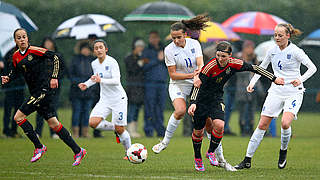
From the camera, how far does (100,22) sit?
14.5 meters

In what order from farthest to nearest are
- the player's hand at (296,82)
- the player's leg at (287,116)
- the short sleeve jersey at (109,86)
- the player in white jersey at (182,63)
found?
the short sleeve jersey at (109,86), the player in white jersey at (182,63), the player's leg at (287,116), the player's hand at (296,82)

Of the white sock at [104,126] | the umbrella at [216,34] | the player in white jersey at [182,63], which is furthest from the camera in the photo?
the umbrella at [216,34]

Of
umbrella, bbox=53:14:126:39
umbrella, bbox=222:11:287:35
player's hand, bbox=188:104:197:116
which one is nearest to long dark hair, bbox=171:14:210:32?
player's hand, bbox=188:104:197:116

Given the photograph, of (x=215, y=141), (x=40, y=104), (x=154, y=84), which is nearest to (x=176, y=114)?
(x=215, y=141)

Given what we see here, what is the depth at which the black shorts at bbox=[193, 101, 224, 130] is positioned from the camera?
28.0ft

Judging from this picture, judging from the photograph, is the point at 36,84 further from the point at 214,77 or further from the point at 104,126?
the point at 214,77

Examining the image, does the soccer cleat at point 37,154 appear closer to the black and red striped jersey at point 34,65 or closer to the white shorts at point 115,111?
the black and red striped jersey at point 34,65

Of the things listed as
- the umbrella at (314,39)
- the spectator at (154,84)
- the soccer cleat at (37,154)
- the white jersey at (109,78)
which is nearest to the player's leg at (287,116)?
the white jersey at (109,78)

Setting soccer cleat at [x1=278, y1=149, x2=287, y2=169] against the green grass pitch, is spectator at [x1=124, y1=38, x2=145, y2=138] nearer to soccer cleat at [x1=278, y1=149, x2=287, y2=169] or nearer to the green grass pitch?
the green grass pitch

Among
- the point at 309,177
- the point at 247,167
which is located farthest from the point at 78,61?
the point at 309,177

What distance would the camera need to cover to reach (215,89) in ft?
28.2

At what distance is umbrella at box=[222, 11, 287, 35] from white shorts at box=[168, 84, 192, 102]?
20.8 ft

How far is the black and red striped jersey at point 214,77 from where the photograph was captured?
842cm

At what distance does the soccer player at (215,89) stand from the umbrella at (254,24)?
23.4ft
